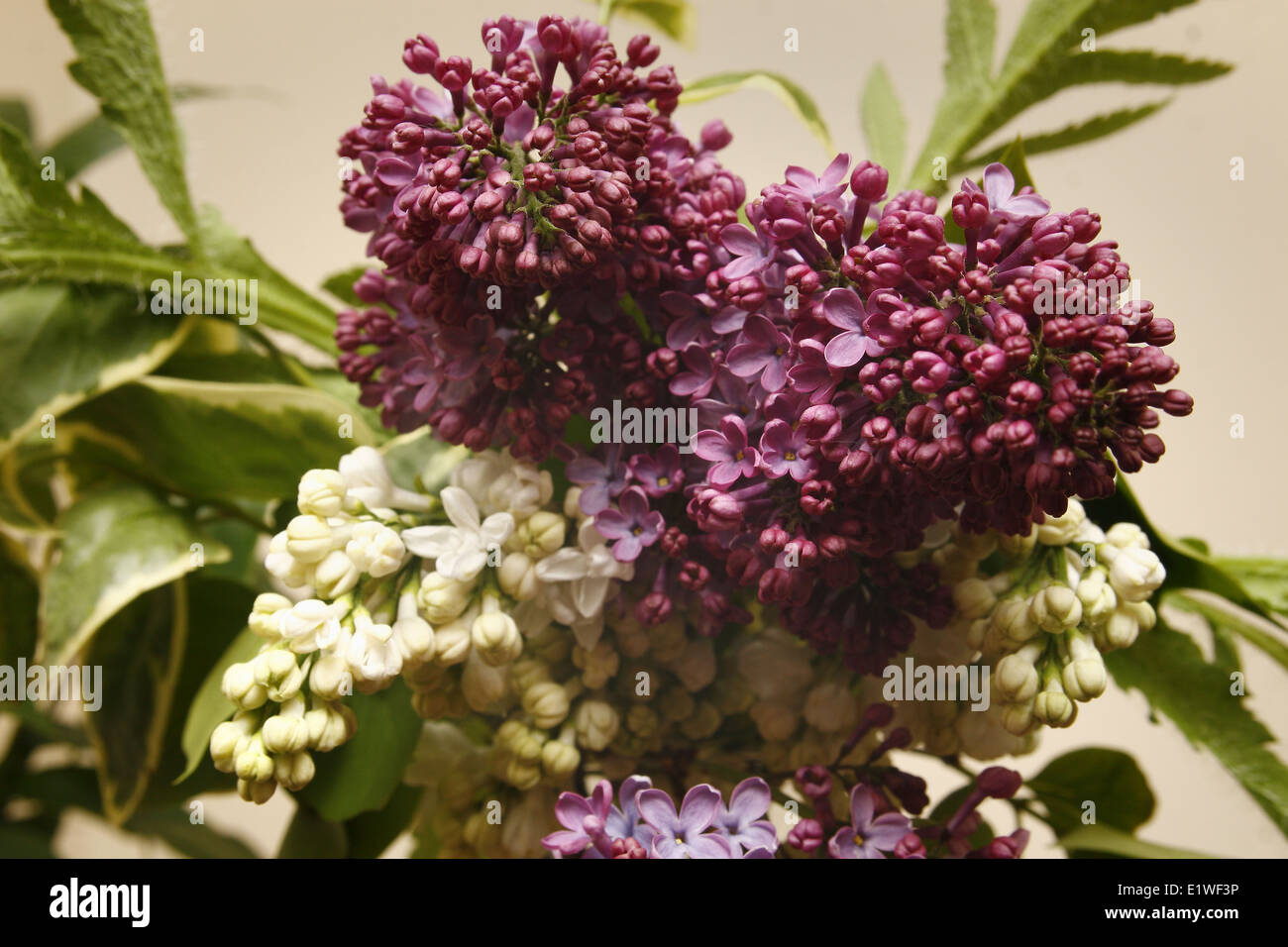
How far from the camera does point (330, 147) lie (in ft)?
Result: 2.76

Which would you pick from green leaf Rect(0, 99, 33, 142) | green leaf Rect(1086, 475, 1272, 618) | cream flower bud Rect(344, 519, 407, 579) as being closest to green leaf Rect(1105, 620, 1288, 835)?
green leaf Rect(1086, 475, 1272, 618)

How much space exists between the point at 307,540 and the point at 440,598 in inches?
2.3

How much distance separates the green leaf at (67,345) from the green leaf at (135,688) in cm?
12

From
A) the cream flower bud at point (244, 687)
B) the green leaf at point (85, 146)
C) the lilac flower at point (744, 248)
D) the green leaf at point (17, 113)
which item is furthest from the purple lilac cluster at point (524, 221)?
the green leaf at point (17, 113)

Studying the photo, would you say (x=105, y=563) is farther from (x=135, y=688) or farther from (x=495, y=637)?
(x=495, y=637)

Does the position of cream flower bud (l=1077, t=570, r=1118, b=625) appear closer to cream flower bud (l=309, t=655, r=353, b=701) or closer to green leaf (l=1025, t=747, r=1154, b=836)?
green leaf (l=1025, t=747, r=1154, b=836)

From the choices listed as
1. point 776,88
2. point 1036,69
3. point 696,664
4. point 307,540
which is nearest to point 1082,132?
point 1036,69

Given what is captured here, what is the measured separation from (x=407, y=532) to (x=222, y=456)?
0.64ft

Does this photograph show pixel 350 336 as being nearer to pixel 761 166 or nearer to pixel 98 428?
pixel 98 428

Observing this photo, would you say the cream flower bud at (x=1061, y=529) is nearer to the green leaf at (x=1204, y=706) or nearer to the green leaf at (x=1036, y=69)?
the green leaf at (x=1204, y=706)

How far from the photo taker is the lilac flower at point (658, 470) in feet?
1.31

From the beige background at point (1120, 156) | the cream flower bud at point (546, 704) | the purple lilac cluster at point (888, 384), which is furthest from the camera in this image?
the beige background at point (1120, 156)
